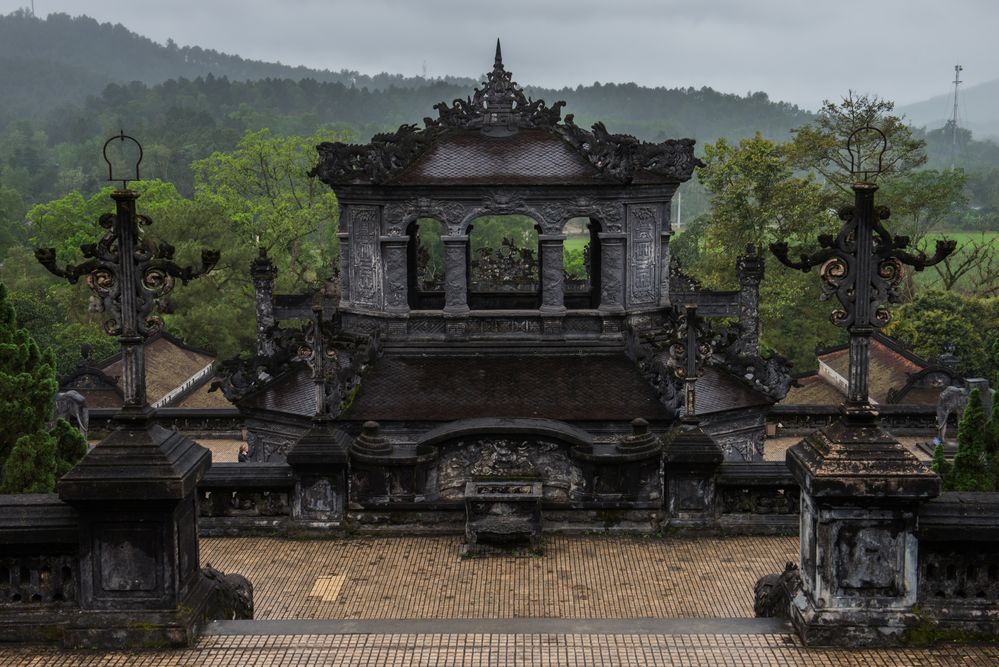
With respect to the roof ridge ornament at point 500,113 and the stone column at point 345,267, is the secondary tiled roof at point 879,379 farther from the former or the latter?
the stone column at point 345,267

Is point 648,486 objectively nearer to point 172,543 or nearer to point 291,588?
point 291,588

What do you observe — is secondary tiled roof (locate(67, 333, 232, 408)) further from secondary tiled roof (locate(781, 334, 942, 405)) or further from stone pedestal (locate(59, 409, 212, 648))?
stone pedestal (locate(59, 409, 212, 648))

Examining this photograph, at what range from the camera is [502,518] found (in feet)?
A: 46.8

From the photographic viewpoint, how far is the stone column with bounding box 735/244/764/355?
3002 cm

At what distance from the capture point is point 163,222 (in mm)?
50469

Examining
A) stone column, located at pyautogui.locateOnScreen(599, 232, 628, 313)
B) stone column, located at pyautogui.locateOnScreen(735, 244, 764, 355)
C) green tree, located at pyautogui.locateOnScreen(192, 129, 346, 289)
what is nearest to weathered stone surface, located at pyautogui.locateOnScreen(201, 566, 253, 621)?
stone column, located at pyautogui.locateOnScreen(599, 232, 628, 313)

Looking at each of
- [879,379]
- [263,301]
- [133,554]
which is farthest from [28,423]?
[879,379]

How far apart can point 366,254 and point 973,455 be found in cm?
1379

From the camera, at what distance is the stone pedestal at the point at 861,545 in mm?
9000

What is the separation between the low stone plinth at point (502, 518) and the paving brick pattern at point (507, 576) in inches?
9.8

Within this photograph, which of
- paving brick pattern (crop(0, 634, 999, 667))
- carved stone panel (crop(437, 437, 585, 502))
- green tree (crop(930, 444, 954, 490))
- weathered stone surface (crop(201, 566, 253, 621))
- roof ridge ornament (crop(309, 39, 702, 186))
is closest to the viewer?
paving brick pattern (crop(0, 634, 999, 667))

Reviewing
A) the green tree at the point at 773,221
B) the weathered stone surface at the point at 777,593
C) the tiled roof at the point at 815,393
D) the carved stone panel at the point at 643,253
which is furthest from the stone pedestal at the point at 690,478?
the green tree at the point at 773,221

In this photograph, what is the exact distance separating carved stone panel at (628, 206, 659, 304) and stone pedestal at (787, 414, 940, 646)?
14.9m

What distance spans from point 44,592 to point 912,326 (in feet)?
130
